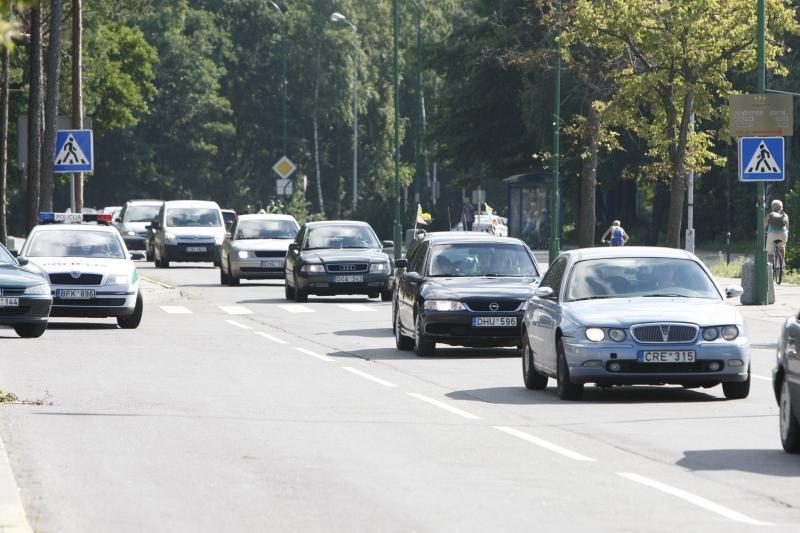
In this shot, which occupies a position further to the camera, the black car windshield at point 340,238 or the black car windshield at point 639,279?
the black car windshield at point 340,238

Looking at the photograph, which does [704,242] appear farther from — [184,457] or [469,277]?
[184,457]

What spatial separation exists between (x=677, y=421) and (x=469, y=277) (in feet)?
28.5

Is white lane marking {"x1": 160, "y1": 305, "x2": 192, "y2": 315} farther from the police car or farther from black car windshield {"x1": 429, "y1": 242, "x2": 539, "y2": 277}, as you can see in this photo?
black car windshield {"x1": 429, "y1": 242, "x2": 539, "y2": 277}

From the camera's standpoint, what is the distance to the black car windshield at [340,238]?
1449 inches

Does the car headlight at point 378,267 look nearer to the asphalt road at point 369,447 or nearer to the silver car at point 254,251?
the silver car at point 254,251

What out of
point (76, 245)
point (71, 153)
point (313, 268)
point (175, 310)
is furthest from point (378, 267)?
point (76, 245)

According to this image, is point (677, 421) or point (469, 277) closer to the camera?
point (677, 421)

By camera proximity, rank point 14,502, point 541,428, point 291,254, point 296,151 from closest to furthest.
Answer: point 14,502, point 541,428, point 291,254, point 296,151

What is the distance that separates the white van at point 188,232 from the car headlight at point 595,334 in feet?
124

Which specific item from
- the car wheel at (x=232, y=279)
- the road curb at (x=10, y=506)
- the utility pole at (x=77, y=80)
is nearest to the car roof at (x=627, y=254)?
the road curb at (x=10, y=506)

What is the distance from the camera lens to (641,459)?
1243 centimetres

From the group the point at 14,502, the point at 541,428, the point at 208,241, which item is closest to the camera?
the point at 14,502

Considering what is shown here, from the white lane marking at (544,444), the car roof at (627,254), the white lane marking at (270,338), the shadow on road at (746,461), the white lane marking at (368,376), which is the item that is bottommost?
the white lane marking at (270,338)

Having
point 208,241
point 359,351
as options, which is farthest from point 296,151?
point 359,351
